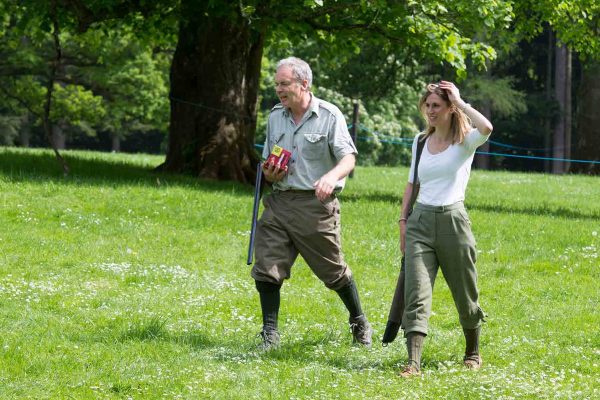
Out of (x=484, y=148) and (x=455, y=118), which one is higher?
(x=455, y=118)

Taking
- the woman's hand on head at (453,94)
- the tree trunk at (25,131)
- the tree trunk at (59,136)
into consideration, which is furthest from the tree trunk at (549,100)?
the woman's hand on head at (453,94)

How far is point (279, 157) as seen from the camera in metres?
7.11

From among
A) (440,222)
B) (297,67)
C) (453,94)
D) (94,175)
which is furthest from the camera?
(94,175)

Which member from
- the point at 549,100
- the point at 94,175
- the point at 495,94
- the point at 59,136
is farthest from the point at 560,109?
the point at 94,175

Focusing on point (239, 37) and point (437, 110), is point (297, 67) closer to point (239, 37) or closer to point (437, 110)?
point (437, 110)

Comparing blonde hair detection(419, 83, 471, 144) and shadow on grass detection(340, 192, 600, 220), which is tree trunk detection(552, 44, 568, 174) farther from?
blonde hair detection(419, 83, 471, 144)

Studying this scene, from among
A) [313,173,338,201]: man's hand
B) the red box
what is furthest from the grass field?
the red box

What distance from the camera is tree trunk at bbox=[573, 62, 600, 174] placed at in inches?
1237

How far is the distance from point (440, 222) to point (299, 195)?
1123 mm

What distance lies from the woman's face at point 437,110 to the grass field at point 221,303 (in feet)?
5.35

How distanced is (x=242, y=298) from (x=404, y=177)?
15.7m

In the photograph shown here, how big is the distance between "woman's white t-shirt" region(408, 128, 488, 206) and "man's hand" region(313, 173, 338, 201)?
58cm

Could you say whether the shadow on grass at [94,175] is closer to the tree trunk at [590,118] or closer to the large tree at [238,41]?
the large tree at [238,41]

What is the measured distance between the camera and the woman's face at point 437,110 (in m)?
6.64
